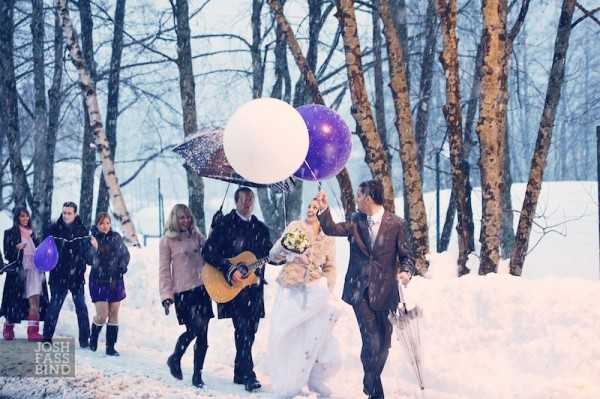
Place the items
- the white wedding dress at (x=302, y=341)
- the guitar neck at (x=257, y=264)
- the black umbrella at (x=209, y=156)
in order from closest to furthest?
the white wedding dress at (x=302, y=341) → the guitar neck at (x=257, y=264) → the black umbrella at (x=209, y=156)

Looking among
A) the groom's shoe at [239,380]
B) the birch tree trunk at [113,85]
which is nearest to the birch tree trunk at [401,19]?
the birch tree trunk at [113,85]

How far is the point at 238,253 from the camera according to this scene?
676cm

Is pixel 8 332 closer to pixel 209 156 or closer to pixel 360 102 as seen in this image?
pixel 209 156

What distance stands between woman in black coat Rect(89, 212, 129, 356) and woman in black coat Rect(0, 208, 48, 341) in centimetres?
137

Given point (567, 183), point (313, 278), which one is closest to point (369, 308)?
point (313, 278)

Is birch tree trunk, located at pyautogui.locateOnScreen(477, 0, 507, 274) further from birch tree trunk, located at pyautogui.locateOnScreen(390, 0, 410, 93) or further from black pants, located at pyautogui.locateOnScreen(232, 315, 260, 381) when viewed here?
birch tree trunk, located at pyautogui.locateOnScreen(390, 0, 410, 93)

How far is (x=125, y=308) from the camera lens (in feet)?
33.7

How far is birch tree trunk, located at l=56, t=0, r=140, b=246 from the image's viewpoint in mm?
13391

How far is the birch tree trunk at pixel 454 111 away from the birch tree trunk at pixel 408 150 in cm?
52

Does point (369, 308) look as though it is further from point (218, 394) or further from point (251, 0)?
point (251, 0)

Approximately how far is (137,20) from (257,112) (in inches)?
606

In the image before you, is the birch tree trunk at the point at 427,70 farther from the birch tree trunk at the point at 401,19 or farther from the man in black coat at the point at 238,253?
the man in black coat at the point at 238,253

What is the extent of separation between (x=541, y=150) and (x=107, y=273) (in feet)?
18.1

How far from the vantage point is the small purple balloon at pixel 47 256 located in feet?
28.8
